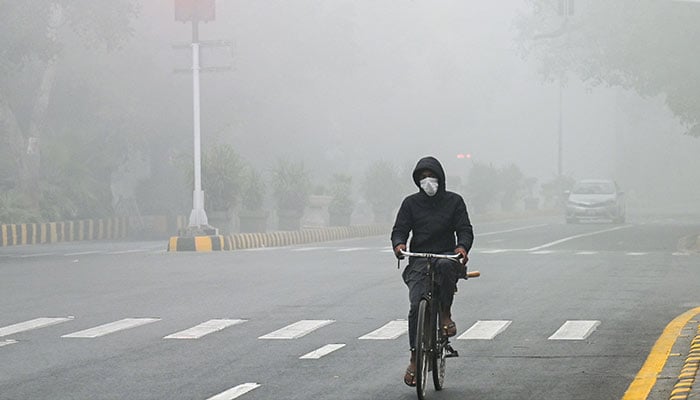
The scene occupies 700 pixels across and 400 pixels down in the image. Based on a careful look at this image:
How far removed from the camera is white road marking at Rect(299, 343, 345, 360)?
43.1ft

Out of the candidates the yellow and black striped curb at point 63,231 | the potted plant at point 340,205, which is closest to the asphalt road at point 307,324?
the yellow and black striped curb at point 63,231

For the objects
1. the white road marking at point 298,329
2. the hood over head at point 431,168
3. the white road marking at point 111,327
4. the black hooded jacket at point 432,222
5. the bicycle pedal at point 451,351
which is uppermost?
the hood over head at point 431,168

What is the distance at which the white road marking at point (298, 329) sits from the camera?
49.3 ft

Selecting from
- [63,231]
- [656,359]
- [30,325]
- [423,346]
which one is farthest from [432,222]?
[63,231]

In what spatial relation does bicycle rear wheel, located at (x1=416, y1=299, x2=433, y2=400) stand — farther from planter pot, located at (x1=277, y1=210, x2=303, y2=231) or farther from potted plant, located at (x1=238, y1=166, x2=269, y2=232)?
planter pot, located at (x1=277, y1=210, x2=303, y2=231)

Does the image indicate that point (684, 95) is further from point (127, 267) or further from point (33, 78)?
point (33, 78)

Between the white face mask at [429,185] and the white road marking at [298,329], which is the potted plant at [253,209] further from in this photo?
the white face mask at [429,185]

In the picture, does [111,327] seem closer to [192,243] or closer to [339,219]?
[192,243]

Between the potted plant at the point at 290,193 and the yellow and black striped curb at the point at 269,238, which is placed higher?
the potted plant at the point at 290,193

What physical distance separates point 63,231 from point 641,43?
68.0 feet

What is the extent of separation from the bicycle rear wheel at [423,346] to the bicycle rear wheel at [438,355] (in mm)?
53

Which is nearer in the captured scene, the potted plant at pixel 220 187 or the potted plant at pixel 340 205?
the potted plant at pixel 220 187

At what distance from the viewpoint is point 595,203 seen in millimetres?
54344

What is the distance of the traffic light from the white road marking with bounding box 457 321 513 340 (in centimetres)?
1950
